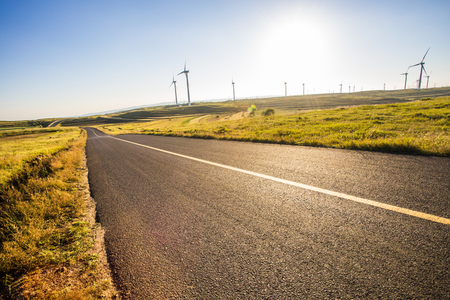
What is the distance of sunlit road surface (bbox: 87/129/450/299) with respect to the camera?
189 centimetres

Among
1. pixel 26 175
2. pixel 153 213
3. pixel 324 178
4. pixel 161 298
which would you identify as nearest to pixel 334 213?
pixel 324 178

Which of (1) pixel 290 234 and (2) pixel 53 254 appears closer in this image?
(1) pixel 290 234

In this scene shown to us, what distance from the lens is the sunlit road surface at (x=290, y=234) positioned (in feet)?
6.19

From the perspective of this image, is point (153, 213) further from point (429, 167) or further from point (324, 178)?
point (429, 167)

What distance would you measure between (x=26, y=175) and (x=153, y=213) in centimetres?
699

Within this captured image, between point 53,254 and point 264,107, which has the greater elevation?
point 264,107

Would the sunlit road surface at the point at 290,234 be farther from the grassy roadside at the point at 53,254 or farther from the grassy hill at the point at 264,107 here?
the grassy hill at the point at 264,107

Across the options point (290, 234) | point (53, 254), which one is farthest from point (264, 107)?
point (53, 254)

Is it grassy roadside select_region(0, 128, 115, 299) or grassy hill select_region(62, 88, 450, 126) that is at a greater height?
grassy hill select_region(62, 88, 450, 126)

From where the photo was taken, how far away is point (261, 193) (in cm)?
393

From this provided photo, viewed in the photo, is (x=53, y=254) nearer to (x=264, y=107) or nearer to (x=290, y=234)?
(x=290, y=234)

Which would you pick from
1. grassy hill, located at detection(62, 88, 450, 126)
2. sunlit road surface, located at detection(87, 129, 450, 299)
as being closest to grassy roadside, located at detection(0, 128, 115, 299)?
sunlit road surface, located at detection(87, 129, 450, 299)

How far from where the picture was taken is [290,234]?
261 cm

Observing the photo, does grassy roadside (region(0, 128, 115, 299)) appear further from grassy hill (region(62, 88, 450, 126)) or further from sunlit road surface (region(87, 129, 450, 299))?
grassy hill (region(62, 88, 450, 126))
